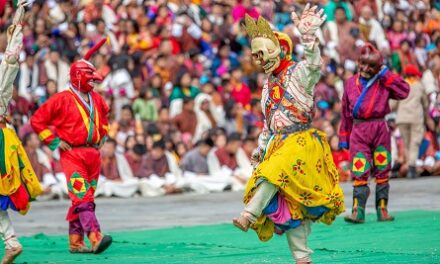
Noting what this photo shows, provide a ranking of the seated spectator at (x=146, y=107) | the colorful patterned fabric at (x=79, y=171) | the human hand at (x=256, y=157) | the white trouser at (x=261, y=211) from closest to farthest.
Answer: the white trouser at (x=261, y=211)
the human hand at (x=256, y=157)
the colorful patterned fabric at (x=79, y=171)
the seated spectator at (x=146, y=107)

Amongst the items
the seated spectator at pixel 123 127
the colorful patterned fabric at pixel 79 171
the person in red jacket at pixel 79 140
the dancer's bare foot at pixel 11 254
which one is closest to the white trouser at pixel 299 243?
the dancer's bare foot at pixel 11 254

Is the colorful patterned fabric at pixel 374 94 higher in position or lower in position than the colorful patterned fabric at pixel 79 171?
higher

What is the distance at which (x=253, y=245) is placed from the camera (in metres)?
12.0

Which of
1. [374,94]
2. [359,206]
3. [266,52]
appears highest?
[266,52]

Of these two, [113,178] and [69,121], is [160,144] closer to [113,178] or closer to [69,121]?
[113,178]

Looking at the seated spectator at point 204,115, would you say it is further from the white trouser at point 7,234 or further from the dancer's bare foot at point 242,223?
the dancer's bare foot at point 242,223

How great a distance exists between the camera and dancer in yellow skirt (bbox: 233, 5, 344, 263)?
9.05 metres

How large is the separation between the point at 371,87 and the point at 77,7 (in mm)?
11435

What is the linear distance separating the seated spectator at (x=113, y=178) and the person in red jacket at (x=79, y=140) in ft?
24.3

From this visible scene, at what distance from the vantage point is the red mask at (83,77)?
1203 cm

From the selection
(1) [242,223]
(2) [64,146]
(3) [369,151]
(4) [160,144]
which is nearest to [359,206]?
(3) [369,151]

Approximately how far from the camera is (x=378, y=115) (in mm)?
13383

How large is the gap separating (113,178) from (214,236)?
6.91m

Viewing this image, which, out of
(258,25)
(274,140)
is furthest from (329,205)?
(258,25)
